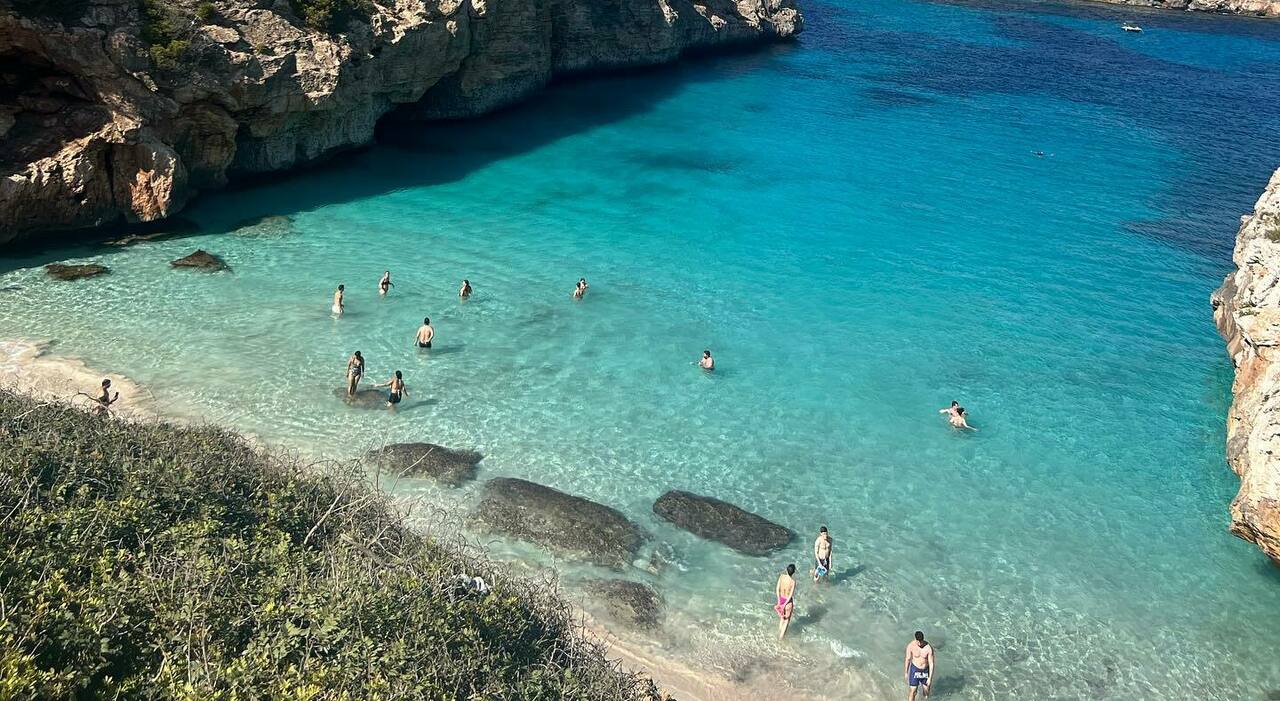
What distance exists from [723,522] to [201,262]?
707 inches

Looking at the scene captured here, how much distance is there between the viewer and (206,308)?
82.6ft

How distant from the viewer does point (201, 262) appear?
2739cm

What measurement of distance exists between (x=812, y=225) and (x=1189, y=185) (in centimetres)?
2171

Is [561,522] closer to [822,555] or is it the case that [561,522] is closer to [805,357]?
[822,555]

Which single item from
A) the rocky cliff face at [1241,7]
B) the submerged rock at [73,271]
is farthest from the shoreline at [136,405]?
the rocky cliff face at [1241,7]

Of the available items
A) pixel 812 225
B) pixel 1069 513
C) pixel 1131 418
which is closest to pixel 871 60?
pixel 812 225

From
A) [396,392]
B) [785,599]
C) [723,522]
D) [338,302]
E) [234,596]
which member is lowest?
[723,522]

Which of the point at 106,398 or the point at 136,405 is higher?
the point at 106,398

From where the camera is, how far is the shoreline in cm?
1476

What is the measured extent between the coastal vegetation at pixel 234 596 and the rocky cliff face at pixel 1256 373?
510 inches

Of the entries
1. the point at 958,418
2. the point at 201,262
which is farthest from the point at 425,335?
the point at 958,418

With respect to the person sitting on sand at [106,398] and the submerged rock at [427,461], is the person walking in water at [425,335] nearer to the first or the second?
the submerged rock at [427,461]

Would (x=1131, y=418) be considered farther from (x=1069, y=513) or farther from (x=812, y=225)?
(x=812, y=225)

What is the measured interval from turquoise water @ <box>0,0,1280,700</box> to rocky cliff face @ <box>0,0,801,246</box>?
61.7 inches
